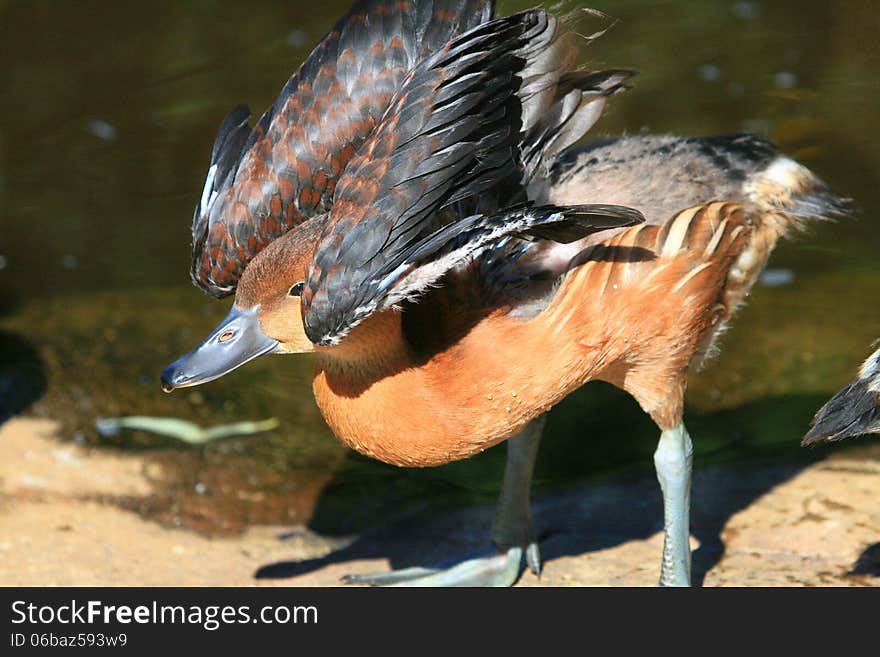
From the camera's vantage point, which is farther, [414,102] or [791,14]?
[791,14]

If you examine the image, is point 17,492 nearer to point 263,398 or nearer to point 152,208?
point 263,398

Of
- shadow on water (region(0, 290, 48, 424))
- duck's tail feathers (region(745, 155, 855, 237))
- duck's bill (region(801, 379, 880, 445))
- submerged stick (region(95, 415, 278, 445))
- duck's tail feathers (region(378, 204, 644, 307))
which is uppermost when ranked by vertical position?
shadow on water (region(0, 290, 48, 424))

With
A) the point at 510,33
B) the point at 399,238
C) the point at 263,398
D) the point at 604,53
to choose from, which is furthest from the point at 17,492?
the point at 604,53

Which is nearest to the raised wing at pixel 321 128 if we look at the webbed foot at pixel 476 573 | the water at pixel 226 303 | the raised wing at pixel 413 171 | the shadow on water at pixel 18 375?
the raised wing at pixel 413 171

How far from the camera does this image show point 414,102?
359cm

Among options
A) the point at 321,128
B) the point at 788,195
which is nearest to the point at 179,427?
the point at 321,128

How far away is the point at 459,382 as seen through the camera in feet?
13.1

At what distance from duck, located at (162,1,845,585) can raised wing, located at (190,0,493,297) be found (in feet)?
0.64

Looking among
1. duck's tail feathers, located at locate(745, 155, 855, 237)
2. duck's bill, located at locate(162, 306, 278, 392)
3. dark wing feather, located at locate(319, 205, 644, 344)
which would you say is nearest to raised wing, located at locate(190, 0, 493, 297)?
duck's bill, located at locate(162, 306, 278, 392)

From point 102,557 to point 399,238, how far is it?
8.35 ft

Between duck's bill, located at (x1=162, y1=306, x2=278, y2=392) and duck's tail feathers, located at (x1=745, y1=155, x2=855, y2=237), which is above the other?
duck's tail feathers, located at (x1=745, y1=155, x2=855, y2=237)

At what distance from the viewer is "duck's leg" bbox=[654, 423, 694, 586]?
447 centimetres

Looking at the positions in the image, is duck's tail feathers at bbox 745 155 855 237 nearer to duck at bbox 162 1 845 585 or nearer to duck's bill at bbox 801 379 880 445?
duck at bbox 162 1 845 585

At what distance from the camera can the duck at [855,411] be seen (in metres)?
3.85
